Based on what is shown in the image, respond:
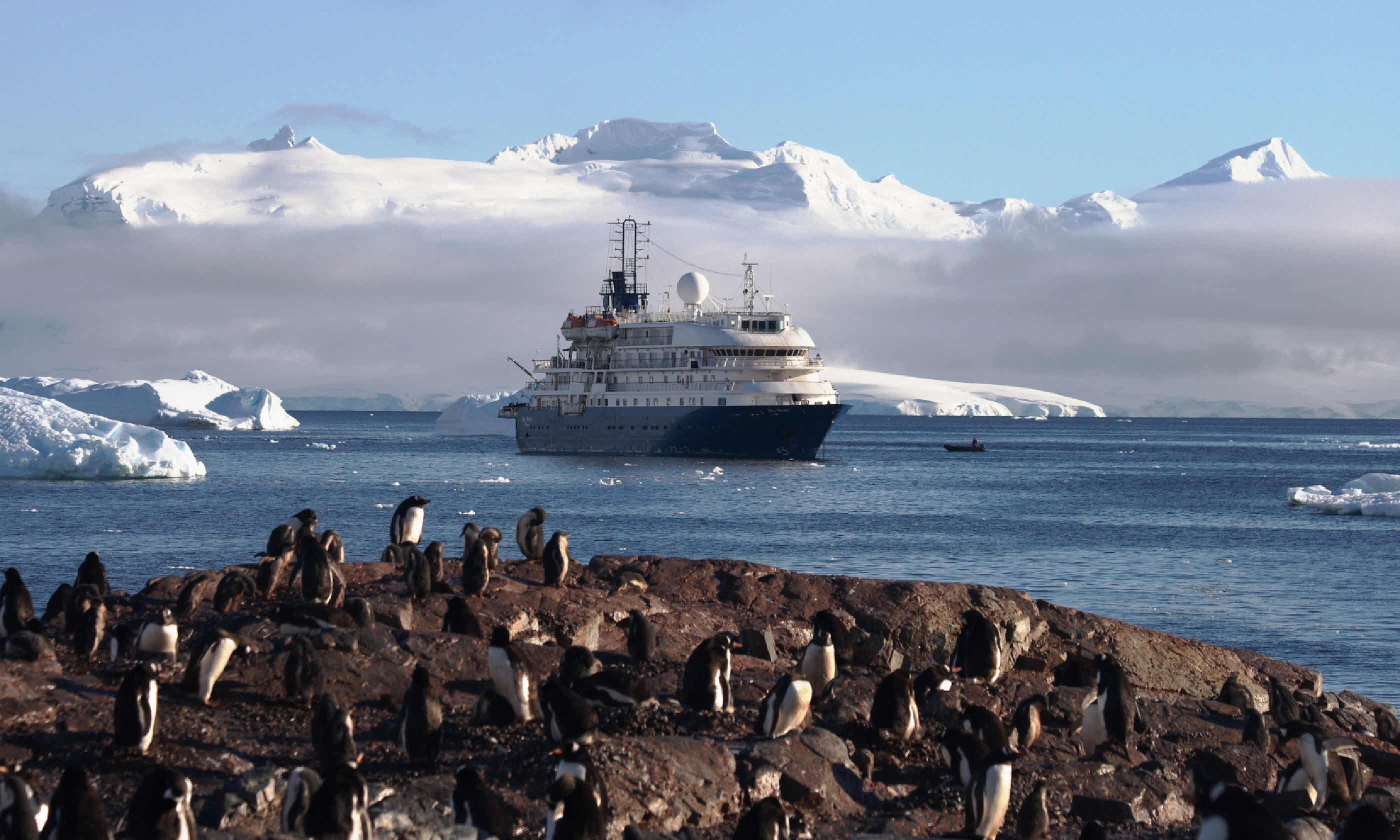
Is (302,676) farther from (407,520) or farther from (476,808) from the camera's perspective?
(407,520)

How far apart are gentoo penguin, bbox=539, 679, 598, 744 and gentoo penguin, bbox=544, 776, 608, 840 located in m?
0.99

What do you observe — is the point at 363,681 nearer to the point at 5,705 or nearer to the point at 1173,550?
the point at 5,705

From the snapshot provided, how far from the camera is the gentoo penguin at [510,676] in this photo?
34.3 ft

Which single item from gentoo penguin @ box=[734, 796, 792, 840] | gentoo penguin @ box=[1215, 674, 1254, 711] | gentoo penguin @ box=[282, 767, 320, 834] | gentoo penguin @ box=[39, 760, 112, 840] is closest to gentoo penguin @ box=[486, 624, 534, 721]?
Result: gentoo penguin @ box=[282, 767, 320, 834]

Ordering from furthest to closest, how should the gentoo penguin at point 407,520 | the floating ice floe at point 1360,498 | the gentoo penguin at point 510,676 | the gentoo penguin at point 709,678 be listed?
the floating ice floe at point 1360,498
the gentoo penguin at point 407,520
the gentoo penguin at point 709,678
the gentoo penguin at point 510,676

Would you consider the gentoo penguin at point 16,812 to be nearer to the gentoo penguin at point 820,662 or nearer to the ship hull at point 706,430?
the gentoo penguin at point 820,662

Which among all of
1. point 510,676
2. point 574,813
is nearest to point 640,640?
point 510,676

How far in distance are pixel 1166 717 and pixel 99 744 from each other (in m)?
9.09

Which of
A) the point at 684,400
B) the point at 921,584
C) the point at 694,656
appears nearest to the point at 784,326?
the point at 684,400

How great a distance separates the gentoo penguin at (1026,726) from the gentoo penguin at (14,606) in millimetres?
9264

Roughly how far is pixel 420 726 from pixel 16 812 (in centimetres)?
259

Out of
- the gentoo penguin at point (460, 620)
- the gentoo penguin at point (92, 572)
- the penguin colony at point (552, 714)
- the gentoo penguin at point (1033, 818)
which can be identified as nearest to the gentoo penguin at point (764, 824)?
the penguin colony at point (552, 714)

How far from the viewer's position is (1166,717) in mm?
12875

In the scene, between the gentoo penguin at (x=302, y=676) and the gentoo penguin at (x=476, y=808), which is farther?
the gentoo penguin at (x=302, y=676)
